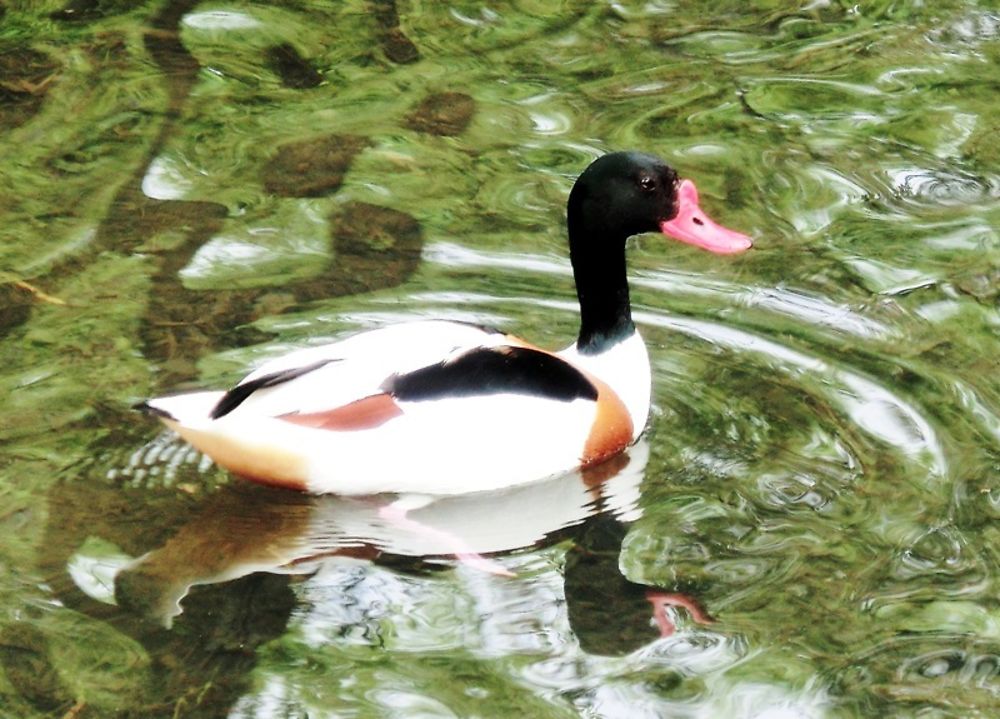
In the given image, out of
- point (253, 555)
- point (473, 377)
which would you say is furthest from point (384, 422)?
point (253, 555)

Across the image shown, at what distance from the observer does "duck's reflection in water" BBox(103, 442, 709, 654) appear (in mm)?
5492

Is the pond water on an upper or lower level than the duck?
lower

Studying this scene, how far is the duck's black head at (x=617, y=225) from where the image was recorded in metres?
6.35

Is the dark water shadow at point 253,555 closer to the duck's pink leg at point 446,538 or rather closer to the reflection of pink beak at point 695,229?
the duck's pink leg at point 446,538

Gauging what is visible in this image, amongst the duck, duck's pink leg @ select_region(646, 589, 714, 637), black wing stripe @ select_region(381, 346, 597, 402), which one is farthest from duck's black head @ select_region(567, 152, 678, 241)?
duck's pink leg @ select_region(646, 589, 714, 637)

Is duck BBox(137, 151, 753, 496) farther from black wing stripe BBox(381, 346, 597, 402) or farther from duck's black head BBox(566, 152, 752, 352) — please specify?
duck's black head BBox(566, 152, 752, 352)

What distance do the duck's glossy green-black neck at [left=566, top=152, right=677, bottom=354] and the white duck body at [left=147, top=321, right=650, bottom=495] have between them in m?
0.44

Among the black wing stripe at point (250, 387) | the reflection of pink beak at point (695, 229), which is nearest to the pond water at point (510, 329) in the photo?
the black wing stripe at point (250, 387)

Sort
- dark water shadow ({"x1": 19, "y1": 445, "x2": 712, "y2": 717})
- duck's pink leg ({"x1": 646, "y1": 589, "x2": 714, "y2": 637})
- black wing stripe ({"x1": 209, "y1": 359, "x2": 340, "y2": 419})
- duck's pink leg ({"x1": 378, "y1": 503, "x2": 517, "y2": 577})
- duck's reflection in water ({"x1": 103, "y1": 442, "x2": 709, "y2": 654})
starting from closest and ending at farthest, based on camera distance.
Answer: dark water shadow ({"x1": 19, "y1": 445, "x2": 712, "y2": 717}), duck's pink leg ({"x1": 646, "y1": 589, "x2": 714, "y2": 637}), duck's reflection in water ({"x1": 103, "y1": 442, "x2": 709, "y2": 654}), duck's pink leg ({"x1": 378, "y1": 503, "x2": 517, "y2": 577}), black wing stripe ({"x1": 209, "y1": 359, "x2": 340, "y2": 419})

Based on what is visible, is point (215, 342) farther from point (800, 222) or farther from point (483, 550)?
point (800, 222)

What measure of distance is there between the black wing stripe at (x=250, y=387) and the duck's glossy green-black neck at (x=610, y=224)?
3.75ft

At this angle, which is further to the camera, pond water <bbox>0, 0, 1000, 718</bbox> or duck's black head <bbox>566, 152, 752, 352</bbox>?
duck's black head <bbox>566, 152, 752, 352</bbox>

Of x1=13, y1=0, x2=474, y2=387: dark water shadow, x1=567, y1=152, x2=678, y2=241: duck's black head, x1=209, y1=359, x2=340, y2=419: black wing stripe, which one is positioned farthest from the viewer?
x1=13, y1=0, x2=474, y2=387: dark water shadow

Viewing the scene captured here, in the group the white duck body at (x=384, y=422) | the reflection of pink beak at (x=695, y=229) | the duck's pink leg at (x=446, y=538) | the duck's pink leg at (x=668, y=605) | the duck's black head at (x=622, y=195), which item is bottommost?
the duck's pink leg at (x=446, y=538)
